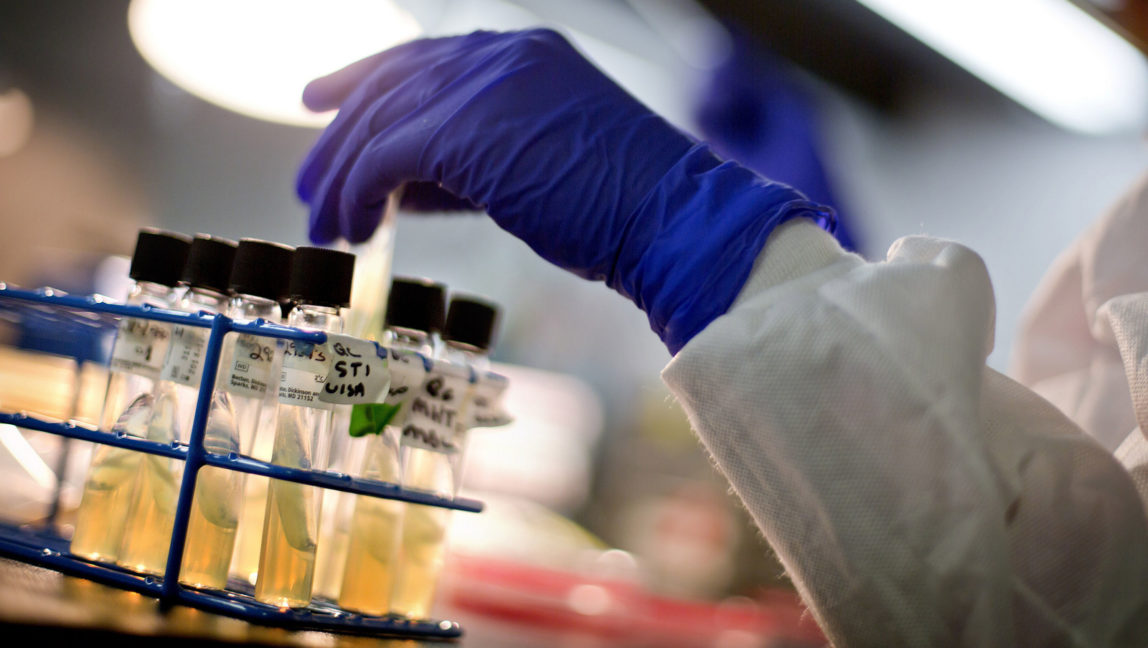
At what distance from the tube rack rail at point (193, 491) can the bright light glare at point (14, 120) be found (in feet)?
3.48

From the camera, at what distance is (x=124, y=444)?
0.64 metres

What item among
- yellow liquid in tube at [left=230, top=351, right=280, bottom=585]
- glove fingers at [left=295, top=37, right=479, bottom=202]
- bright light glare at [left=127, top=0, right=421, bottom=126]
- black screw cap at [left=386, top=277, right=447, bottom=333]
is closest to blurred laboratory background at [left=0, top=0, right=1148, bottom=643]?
bright light glare at [left=127, top=0, right=421, bottom=126]

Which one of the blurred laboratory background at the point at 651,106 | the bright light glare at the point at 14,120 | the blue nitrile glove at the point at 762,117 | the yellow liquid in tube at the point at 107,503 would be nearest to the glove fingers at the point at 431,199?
the blurred laboratory background at the point at 651,106

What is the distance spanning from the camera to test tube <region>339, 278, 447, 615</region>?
704 mm

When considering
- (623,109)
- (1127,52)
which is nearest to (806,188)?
(1127,52)

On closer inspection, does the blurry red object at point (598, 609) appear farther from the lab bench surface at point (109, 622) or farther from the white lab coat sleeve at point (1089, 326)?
the lab bench surface at point (109, 622)

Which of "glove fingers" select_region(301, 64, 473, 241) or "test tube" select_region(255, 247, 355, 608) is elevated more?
"glove fingers" select_region(301, 64, 473, 241)

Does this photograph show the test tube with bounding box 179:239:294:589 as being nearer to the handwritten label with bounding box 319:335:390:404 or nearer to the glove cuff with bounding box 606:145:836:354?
the handwritten label with bounding box 319:335:390:404

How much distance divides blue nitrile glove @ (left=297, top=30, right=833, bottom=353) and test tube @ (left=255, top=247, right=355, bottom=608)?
0.17 m

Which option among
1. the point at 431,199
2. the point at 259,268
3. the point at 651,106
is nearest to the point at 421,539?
the point at 259,268

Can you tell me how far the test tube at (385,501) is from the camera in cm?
70

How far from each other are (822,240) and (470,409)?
36cm

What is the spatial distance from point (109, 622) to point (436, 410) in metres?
0.31

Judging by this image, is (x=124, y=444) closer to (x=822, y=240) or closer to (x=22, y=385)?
(x=822, y=240)
